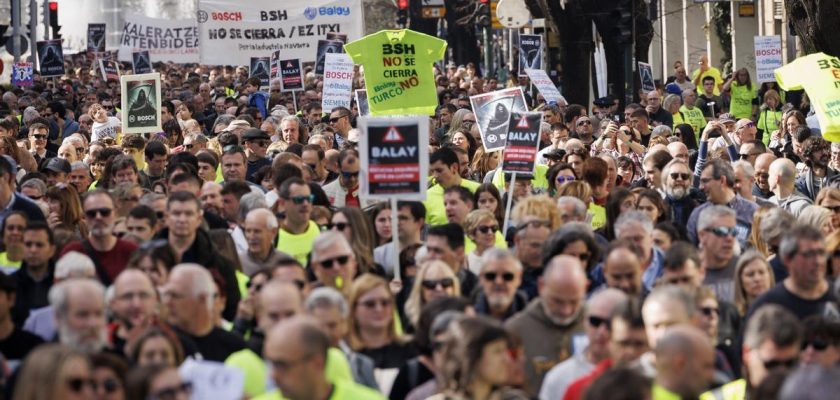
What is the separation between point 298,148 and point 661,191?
391cm

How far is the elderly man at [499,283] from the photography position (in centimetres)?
877

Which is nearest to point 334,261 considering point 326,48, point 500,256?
point 500,256

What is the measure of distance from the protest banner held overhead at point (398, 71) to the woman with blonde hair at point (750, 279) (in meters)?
8.63

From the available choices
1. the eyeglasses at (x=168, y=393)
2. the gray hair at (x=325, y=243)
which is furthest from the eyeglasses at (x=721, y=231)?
the eyeglasses at (x=168, y=393)

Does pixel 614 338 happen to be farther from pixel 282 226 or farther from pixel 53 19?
pixel 53 19

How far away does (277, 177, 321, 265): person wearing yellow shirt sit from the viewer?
11.5m

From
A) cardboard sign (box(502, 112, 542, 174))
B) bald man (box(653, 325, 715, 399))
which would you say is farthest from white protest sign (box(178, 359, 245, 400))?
cardboard sign (box(502, 112, 542, 174))

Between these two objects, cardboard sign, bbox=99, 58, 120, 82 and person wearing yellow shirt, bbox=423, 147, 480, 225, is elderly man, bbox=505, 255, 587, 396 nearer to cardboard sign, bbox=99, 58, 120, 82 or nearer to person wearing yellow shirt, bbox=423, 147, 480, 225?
person wearing yellow shirt, bbox=423, 147, 480, 225

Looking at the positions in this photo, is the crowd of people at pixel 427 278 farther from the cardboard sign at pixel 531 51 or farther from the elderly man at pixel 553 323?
the cardboard sign at pixel 531 51

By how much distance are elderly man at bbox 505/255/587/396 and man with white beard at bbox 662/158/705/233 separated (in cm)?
504

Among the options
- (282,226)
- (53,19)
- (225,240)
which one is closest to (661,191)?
(282,226)

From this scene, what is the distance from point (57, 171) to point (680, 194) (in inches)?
193

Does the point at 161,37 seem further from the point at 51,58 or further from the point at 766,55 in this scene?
the point at 766,55

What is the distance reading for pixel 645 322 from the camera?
24.6 feet
